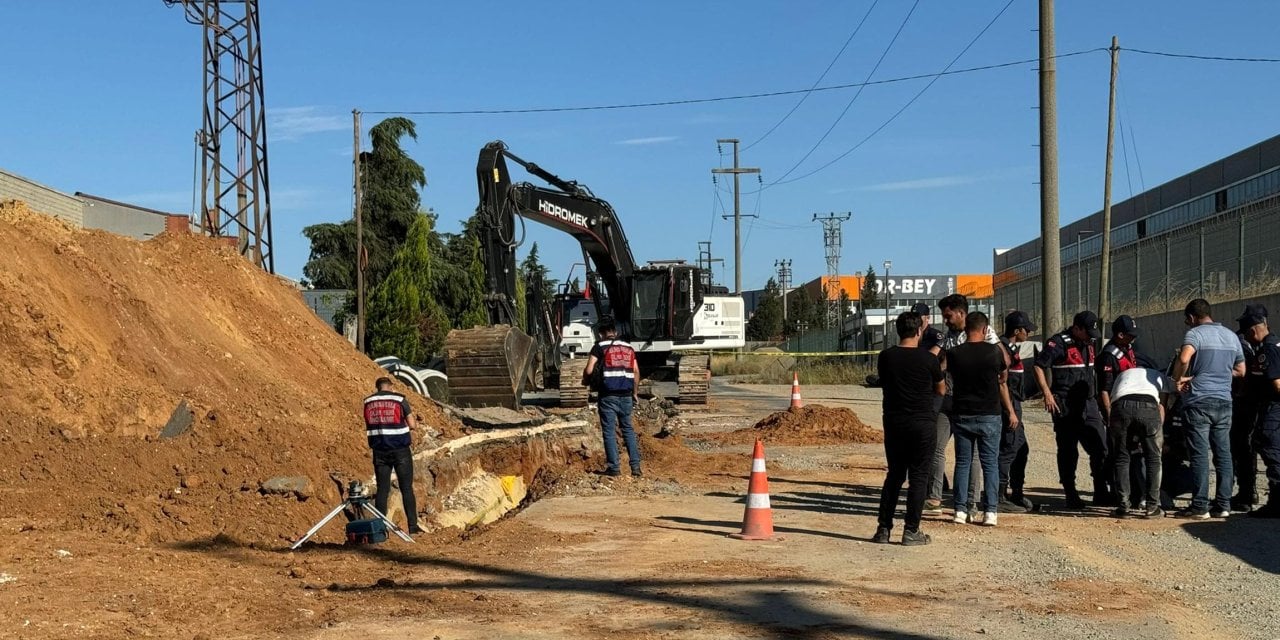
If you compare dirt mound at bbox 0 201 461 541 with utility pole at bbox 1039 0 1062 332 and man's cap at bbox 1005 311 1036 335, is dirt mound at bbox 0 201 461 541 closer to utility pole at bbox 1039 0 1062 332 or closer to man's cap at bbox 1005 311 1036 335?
man's cap at bbox 1005 311 1036 335

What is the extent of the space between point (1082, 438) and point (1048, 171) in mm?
9613

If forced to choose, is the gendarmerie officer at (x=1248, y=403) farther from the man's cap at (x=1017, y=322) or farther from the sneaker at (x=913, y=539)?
the sneaker at (x=913, y=539)

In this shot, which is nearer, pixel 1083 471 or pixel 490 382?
pixel 1083 471

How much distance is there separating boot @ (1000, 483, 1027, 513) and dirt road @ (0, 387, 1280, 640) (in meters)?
0.29

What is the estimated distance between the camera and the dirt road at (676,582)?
6.82 m

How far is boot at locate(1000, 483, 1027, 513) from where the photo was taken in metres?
11.4

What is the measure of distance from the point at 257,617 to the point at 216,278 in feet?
38.8

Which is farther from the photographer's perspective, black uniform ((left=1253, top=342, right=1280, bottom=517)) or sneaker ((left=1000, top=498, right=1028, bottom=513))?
sneaker ((left=1000, top=498, right=1028, bottom=513))

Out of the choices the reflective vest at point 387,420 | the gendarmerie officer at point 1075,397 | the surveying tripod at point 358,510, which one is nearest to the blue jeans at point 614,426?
the reflective vest at point 387,420

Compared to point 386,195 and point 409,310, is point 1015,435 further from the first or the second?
point 386,195

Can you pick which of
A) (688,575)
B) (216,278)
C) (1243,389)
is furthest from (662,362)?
(688,575)

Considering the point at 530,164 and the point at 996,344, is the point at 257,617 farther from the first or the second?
the point at 530,164

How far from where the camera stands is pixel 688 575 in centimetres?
838

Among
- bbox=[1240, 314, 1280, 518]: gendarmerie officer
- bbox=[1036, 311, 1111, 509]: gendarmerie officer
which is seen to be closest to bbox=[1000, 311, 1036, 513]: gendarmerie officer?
bbox=[1036, 311, 1111, 509]: gendarmerie officer
